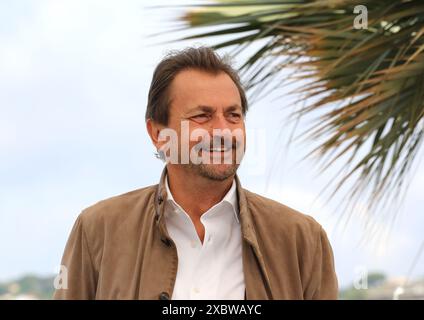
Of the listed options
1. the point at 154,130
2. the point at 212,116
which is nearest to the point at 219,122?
the point at 212,116

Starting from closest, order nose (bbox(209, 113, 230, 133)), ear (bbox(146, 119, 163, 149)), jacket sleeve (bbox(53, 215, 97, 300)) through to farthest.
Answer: nose (bbox(209, 113, 230, 133)), jacket sleeve (bbox(53, 215, 97, 300)), ear (bbox(146, 119, 163, 149))

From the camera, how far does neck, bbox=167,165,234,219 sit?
2168mm

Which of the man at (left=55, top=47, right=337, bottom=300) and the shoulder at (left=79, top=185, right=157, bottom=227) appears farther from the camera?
the shoulder at (left=79, top=185, right=157, bottom=227)

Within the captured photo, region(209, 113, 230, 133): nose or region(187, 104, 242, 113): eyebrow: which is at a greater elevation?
region(187, 104, 242, 113): eyebrow

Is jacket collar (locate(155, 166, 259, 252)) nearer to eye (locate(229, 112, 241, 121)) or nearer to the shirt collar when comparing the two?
the shirt collar

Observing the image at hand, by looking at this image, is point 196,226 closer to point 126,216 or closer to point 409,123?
point 126,216

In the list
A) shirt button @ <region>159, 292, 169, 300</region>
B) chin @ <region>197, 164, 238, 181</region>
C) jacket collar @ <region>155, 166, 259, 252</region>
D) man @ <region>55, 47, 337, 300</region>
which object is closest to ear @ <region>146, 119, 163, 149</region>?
man @ <region>55, 47, 337, 300</region>

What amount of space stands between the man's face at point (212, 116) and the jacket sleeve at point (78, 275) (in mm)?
370

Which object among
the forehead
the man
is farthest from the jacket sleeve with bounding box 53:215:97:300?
the forehead

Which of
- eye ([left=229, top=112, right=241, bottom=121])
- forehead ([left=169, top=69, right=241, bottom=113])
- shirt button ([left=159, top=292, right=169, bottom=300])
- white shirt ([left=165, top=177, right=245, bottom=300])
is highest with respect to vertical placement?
forehead ([left=169, top=69, right=241, bottom=113])

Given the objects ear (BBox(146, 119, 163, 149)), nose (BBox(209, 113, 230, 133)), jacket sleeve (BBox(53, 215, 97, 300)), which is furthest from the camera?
ear (BBox(146, 119, 163, 149))
